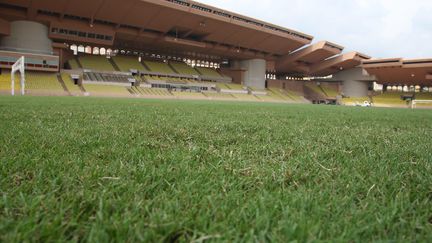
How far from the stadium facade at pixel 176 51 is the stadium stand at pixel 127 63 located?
0.51ft

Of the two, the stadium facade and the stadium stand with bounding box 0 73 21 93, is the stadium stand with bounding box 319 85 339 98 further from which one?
the stadium stand with bounding box 0 73 21 93

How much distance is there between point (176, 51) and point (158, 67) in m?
4.65

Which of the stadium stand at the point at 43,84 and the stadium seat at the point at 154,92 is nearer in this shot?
the stadium stand at the point at 43,84

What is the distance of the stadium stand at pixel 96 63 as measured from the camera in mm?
42062

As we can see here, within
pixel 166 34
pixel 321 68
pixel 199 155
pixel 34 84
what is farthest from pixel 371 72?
pixel 199 155

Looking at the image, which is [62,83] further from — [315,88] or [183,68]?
[315,88]

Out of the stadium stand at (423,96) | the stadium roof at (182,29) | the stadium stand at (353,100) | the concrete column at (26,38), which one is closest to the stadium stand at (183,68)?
the stadium roof at (182,29)

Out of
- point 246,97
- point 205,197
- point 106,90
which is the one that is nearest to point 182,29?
point 106,90

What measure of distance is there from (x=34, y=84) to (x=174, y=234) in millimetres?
37625

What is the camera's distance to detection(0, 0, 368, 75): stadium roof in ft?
107

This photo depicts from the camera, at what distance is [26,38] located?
116 ft

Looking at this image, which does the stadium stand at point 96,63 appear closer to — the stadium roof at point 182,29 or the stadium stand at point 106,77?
the stadium stand at point 106,77

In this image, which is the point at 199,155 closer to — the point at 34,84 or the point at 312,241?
the point at 312,241

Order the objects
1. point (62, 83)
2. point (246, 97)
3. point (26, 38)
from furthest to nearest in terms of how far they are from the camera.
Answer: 1. point (246, 97)
2. point (62, 83)
3. point (26, 38)
